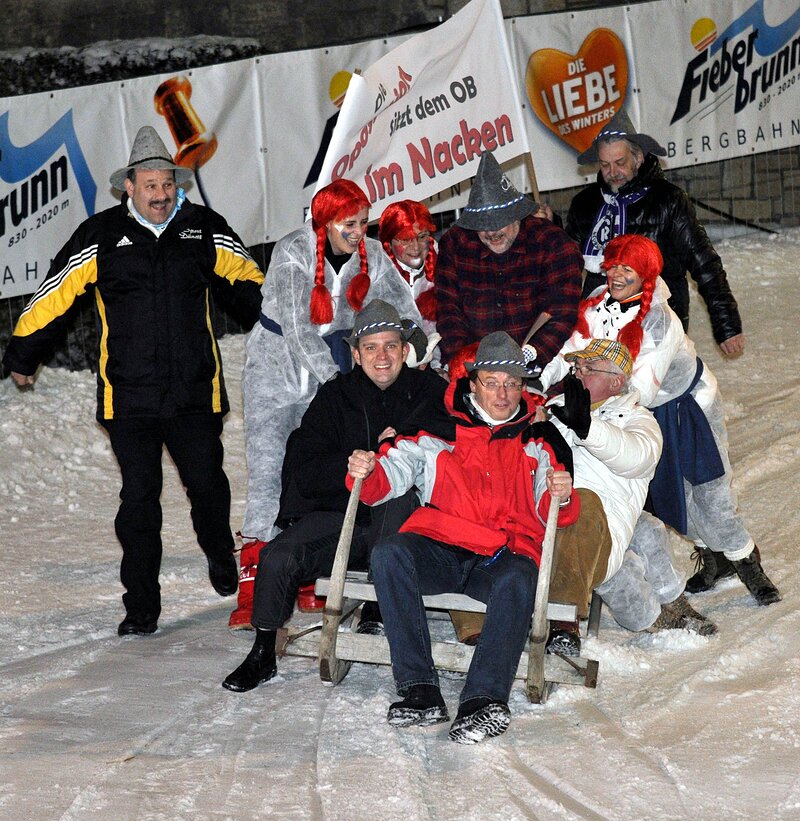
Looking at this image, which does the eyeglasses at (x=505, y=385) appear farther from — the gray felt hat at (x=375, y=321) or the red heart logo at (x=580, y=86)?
the red heart logo at (x=580, y=86)

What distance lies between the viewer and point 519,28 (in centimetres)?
1016

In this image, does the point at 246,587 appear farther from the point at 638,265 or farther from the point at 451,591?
the point at 638,265

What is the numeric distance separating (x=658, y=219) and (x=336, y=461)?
201cm

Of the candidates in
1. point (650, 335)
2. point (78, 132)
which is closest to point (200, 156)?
point (78, 132)

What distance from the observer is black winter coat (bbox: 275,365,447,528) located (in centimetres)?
476

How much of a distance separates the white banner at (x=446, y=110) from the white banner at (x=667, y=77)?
3.37 metres

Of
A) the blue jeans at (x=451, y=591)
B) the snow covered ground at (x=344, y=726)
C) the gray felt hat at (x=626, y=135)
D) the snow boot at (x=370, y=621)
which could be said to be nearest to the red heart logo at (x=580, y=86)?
the gray felt hat at (x=626, y=135)

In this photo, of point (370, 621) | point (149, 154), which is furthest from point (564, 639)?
point (149, 154)

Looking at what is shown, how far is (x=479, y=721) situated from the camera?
3.98m

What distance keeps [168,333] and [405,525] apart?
146cm

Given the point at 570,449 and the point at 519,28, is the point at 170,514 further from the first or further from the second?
the point at 519,28

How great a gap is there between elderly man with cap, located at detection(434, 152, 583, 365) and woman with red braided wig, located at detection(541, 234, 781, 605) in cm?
18

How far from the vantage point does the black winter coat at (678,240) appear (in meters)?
5.71

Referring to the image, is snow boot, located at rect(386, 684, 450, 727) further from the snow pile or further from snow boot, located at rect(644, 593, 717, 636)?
the snow pile
